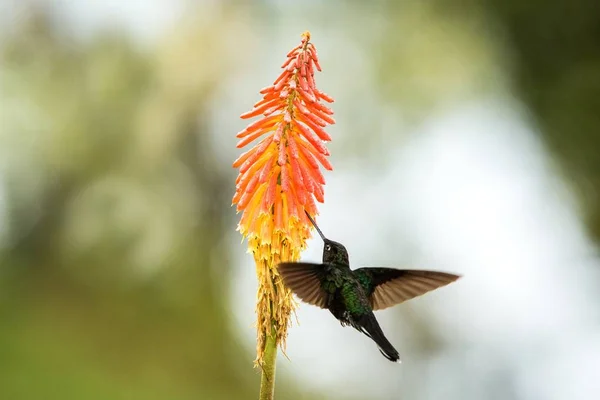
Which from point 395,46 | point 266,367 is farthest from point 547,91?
point 266,367

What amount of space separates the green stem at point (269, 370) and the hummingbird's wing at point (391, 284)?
0.75 metres

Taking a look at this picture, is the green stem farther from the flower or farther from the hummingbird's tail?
the hummingbird's tail

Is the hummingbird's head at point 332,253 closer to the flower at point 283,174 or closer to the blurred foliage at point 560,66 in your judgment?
the flower at point 283,174

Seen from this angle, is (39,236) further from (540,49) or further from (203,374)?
(540,49)

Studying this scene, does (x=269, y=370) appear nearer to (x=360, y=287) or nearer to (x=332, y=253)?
(x=332, y=253)

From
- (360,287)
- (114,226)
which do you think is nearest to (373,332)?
(360,287)

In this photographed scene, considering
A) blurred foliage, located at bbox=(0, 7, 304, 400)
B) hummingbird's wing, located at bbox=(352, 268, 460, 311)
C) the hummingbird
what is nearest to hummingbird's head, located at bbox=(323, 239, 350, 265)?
the hummingbird

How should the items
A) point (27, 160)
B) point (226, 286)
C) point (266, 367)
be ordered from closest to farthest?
point (266, 367) < point (226, 286) < point (27, 160)

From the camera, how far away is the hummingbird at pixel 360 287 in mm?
2742

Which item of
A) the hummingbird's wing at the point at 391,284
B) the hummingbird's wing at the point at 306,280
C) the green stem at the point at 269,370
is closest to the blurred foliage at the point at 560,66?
the hummingbird's wing at the point at 391,284

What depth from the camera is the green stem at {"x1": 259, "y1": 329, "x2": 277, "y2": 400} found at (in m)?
2.13

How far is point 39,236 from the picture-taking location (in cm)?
835

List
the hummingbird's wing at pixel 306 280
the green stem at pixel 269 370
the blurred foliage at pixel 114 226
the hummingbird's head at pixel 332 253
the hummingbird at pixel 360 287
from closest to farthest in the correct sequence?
the green stem at pixel 269 370, the hummingbird's wing at pixel 306 280, the hummingbird at pixel 360 287, the hummingbird's head at pixel 332 253, the blurred foliage at pixel 114 226

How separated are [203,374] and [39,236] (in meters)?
2.66
